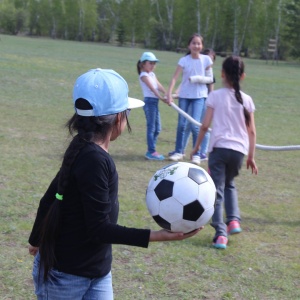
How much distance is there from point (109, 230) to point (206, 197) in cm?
73

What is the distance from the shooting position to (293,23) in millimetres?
62781

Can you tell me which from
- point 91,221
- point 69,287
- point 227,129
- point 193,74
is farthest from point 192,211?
point 193,74

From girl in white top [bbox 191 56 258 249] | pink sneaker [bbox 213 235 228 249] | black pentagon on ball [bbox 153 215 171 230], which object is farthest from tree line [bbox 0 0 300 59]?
black pentagon on ball [bbox 153 215 171 230]

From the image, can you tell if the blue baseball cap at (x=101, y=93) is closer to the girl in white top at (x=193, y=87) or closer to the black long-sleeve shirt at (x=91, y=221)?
the black long-sleeve shirt at (x=91, y=221)

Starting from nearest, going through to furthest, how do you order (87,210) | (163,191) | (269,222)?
(87,210), (163,191), (269,222)

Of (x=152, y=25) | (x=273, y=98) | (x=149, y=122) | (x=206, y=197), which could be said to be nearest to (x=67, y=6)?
(x=152, y=25)

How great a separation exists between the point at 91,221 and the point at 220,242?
10.1ft

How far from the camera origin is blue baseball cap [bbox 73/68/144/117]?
2.56 metres

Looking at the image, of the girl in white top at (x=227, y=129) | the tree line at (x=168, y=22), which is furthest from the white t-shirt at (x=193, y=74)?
the tree line at (x=168, y=22)

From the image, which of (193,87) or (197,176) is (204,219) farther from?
(193,87)

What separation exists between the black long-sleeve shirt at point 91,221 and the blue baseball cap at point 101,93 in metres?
0.16

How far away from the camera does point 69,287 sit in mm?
2650

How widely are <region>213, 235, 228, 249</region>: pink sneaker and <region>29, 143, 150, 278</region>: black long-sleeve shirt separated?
2.84 metres

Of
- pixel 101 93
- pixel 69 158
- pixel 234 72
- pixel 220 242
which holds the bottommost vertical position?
pixel 220 242
